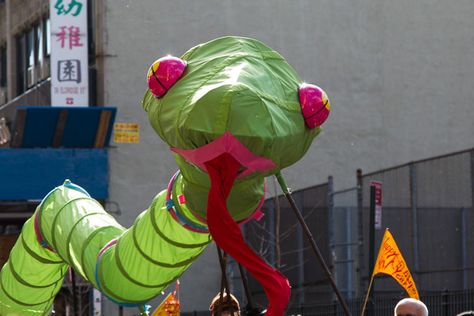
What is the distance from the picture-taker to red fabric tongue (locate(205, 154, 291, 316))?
318 inches

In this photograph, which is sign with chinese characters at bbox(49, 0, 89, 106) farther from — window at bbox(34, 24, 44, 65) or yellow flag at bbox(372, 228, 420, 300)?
yellow flag at bbox(372, 228, 420, 300)

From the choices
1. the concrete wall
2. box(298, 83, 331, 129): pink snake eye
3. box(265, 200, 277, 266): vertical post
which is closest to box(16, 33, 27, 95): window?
the concrete wall

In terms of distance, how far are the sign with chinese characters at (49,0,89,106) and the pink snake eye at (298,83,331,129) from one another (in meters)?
18.9

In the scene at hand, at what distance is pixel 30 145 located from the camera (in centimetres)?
2817

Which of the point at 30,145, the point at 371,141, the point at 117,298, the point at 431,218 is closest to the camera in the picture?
the point at 117,298

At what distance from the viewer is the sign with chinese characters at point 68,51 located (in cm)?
2714

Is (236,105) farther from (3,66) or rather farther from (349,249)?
(3,66)

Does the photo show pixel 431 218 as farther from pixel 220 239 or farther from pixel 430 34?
pixel 220 239

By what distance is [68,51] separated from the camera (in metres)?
27.4

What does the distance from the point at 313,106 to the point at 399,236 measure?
45.5 feet

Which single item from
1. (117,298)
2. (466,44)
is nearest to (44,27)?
(466,44)

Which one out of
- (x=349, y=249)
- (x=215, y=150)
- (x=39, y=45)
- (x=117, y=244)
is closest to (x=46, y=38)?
(x=39, y=45)

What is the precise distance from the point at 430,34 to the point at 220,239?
78.7 feet

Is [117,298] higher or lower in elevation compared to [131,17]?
lower
